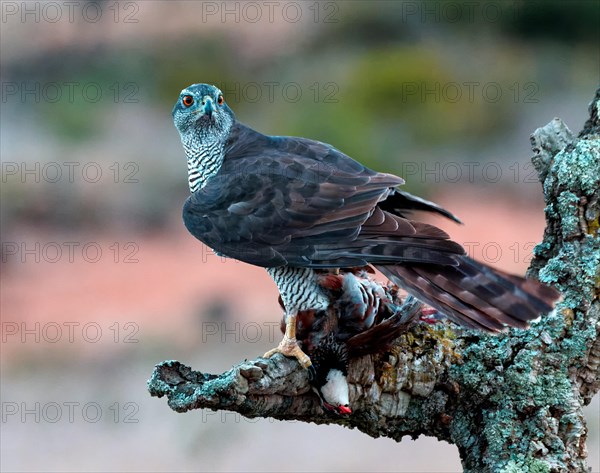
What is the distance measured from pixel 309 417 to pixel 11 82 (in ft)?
39.2

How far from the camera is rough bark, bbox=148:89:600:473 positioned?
4.17m

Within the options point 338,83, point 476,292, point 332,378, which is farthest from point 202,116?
point 338,83

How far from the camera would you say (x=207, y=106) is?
5.63 meters

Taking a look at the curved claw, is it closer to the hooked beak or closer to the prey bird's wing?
the prey bird's wing

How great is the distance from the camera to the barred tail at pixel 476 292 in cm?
412

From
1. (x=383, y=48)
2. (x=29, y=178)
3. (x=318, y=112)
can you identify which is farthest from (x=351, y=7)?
(x=29, y=178)

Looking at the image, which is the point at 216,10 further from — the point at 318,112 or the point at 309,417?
the point at 309,417

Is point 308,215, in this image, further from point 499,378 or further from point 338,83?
point 338,83

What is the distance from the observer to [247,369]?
13.5 ft

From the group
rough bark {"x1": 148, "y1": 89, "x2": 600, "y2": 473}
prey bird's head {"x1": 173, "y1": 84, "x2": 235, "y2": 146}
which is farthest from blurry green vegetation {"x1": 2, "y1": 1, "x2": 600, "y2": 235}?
rough bark {"x1": 148, "y1": 89, "x2": 600, "y2": 473}

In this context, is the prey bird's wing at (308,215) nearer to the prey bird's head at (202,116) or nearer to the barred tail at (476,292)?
the barred tail at (476,292)

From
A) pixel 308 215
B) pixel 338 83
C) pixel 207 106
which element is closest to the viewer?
pixel 308 215

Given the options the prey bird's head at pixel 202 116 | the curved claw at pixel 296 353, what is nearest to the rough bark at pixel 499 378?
the curved claw at pixel 296 353

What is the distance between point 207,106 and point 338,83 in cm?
1089
